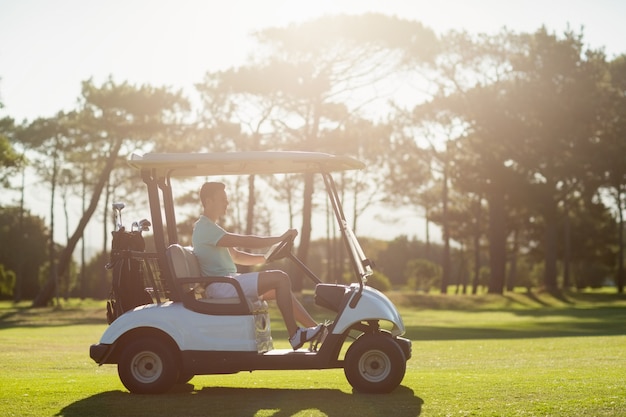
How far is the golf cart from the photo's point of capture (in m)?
9.99

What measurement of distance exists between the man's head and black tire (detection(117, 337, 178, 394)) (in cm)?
142

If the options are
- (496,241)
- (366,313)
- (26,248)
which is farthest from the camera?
(26,248)

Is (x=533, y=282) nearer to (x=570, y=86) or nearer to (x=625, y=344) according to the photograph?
(x=570, y=86)

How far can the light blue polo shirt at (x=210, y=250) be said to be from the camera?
415 inches

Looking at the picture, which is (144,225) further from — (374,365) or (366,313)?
(374,365)

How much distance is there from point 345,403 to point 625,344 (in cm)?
1182

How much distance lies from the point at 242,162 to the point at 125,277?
1.67 metres

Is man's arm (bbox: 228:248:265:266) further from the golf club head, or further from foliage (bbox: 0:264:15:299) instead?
foliage (bbox: 0:264:15:299)

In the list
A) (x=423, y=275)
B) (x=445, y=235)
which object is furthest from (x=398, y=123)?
(x=423, y=275)

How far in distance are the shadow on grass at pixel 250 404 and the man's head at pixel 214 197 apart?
72.3 inches

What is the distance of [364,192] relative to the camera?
202ft

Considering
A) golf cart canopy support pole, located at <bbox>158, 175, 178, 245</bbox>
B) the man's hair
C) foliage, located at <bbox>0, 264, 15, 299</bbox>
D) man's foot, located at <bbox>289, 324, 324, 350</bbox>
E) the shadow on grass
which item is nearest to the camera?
the shadow on grass

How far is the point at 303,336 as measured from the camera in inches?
401

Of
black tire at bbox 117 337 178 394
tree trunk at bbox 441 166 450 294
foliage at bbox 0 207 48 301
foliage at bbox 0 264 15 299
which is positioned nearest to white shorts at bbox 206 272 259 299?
black tire at bbox 117 337 178 394
